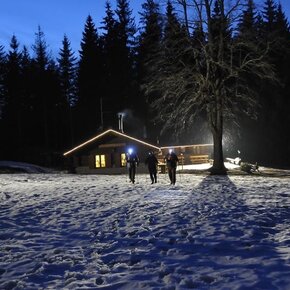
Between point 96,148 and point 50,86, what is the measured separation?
21588 millimetres

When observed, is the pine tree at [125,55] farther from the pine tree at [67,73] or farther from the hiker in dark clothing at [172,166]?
the hiker in dark clothing at [172,166]

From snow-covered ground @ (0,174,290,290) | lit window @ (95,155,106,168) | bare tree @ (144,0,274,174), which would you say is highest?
bare tree @ (144,0,274,174)

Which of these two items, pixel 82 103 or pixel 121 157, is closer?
pixel 121 157

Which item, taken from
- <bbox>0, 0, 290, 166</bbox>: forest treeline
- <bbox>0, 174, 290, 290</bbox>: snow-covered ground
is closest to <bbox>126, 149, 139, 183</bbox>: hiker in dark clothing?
<bbox>0, 174, 290, 290</bbox>: snow-covered ground

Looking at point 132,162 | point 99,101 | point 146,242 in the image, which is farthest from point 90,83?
point 146,242

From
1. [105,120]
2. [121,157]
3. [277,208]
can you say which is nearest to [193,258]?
[277,208]

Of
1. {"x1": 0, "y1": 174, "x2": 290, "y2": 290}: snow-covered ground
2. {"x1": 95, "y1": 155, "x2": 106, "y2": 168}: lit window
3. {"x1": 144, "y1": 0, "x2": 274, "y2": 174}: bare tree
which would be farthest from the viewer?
{"x1": 95, "y1": 155, "x2": 106, "y2": 168}: lit window

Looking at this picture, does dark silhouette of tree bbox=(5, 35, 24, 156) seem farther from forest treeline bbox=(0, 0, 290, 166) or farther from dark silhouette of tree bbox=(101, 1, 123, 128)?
dark silhouette of tree bbox=(101, 1, 123, 128)

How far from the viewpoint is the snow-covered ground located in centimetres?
686

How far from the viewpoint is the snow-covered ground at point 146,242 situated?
270 inches

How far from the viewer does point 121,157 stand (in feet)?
145

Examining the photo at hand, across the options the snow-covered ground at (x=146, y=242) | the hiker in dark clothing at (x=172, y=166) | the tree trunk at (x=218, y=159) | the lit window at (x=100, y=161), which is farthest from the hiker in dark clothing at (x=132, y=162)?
the lit window at (x=100, y=161)

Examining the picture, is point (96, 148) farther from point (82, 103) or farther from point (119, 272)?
point (119, 272)

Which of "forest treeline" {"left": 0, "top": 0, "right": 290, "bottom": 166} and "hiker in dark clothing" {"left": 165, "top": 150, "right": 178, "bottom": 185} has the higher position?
"forest treeline" {"left": 0, "top": 0, "right": 290, "bottom": 166}
